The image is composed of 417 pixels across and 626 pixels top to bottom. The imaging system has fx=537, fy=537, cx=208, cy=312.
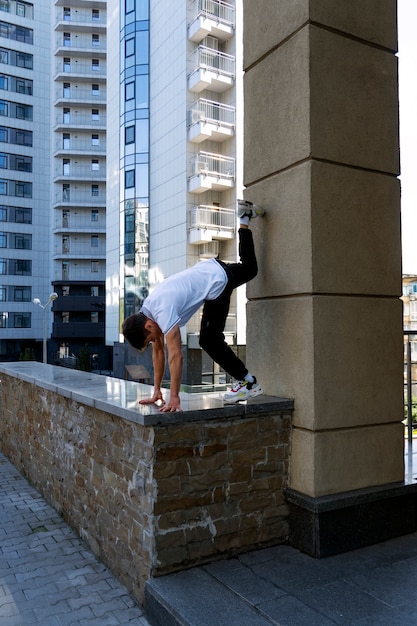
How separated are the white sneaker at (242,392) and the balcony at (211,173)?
21743mm

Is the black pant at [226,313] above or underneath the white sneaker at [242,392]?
above

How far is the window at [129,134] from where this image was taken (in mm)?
29891

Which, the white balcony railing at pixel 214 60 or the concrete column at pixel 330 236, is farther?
the white balcony railing at pixel 214 60

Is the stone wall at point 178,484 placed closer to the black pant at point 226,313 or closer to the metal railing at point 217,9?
the black pant at point 226,313

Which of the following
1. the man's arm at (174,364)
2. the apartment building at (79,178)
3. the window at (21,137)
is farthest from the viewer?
the window at (21,137)

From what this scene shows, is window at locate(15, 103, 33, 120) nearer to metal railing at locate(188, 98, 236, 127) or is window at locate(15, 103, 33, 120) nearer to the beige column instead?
metal railing at locate(188, 98, 236, 127)

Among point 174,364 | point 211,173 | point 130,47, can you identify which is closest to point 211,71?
point 211,173

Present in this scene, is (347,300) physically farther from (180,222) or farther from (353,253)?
(180,222)

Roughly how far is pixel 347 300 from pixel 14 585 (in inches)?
126

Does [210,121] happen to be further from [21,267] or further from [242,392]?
[21,267]

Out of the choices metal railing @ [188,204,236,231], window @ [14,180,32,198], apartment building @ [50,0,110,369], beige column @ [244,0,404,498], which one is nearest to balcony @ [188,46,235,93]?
metal railing @ [188,204,236,231]

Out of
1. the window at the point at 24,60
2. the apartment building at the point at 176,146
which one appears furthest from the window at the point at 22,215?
the apartment building at the point at 176,146

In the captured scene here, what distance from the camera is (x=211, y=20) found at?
24953mm

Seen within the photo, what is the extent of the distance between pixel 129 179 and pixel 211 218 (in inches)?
268
